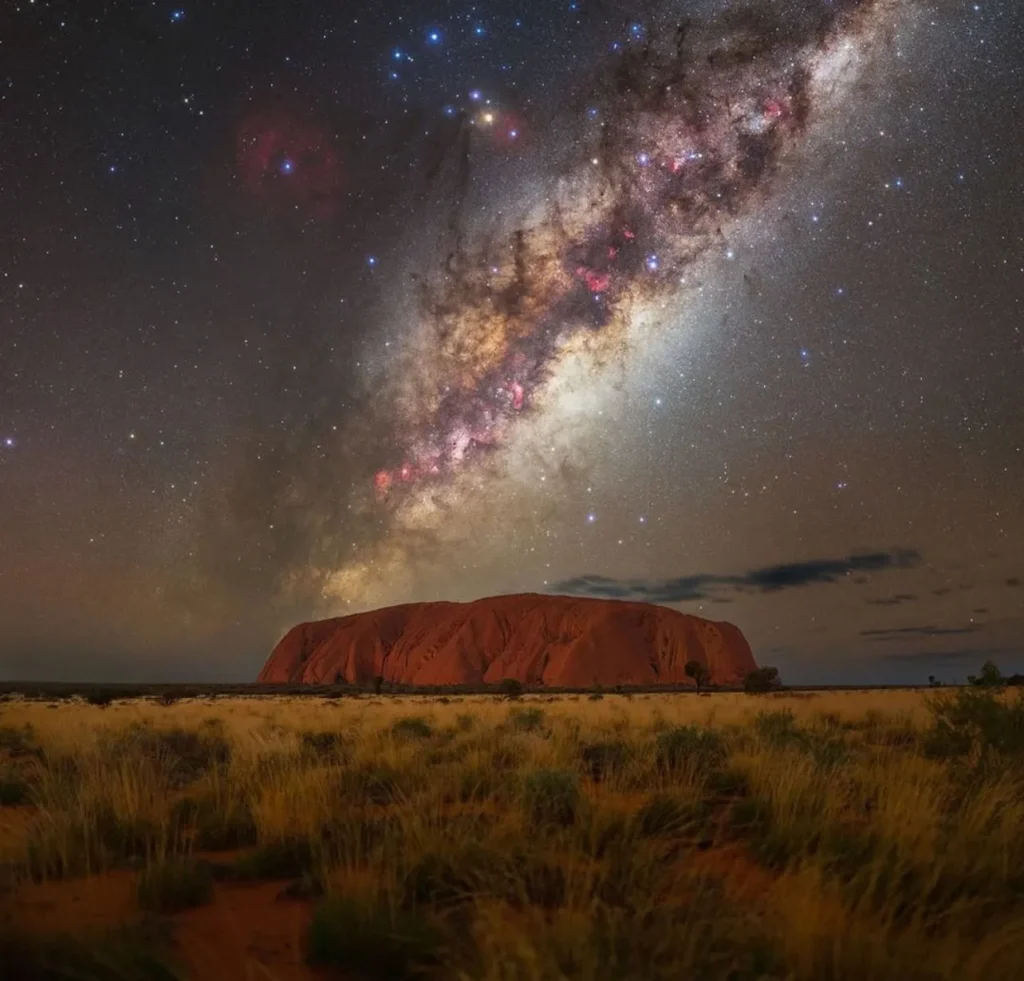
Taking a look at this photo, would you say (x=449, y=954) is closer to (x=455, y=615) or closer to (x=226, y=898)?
(x=226, y=898)

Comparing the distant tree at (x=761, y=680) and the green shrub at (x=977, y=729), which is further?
the distant tree at (x=761, y=680)

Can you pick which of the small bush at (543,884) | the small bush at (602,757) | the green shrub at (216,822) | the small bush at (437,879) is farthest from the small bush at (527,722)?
the small bush at (543,884)

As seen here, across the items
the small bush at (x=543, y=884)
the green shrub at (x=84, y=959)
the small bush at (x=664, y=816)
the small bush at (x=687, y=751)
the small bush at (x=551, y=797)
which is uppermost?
the green shrub at (x=84, y=959)

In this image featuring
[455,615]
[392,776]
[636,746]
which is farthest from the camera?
[455,615]

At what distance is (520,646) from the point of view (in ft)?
407

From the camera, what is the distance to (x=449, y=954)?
334 cm

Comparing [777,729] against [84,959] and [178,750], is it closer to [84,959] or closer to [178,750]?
[178,750]

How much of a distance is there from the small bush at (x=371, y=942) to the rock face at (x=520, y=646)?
105m

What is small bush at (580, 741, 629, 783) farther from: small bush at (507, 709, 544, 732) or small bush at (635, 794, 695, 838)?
small bush at (507, 709, 544, 732)

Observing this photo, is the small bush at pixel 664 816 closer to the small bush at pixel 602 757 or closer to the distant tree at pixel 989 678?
the small bush at pixel 602 757

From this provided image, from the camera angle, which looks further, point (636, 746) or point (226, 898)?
point (636, 746)

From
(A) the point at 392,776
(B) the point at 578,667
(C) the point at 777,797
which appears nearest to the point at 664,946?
(C) the point at 777,797

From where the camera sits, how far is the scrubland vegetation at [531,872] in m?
3.07

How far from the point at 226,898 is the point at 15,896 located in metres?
1.25
